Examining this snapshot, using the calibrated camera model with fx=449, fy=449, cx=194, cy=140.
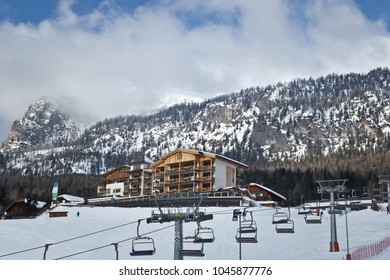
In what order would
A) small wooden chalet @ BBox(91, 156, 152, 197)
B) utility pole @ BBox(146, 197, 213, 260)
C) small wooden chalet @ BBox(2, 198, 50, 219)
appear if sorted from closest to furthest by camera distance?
utility pole @ BBox(146, 197, 213, 260), small wooden chalet @ BBox(2, 198, 50, 219), small wooden chalet @ BBox(91, 156, 152, 197)

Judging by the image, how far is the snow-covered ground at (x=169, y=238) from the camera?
2395 cm

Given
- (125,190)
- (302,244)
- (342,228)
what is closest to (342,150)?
(125,190)

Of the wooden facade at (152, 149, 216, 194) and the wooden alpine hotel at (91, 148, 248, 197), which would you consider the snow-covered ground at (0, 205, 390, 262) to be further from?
the wooden facade at (152, 149, 216, 194)

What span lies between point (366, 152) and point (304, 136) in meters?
65.7

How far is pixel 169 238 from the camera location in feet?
103

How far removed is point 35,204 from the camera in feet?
220

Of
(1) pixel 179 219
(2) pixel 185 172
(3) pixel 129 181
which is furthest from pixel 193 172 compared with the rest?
(1) pixel 179 219

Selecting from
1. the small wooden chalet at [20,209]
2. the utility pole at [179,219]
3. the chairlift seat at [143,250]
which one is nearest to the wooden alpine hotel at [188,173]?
the small wooden chalet at [20,209]

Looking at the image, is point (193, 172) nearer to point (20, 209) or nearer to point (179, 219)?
point (20, 209)

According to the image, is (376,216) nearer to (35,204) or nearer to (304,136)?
(35,204)

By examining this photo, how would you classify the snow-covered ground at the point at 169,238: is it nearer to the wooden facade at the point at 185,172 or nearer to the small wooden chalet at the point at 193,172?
the small wooden chalet at the point at 193,172

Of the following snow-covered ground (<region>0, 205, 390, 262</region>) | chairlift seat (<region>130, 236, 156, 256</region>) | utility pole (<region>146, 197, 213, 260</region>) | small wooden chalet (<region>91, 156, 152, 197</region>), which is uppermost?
small wooden chalet (<region>91, 156, 152, 197</region>)

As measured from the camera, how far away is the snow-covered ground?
23953 mm

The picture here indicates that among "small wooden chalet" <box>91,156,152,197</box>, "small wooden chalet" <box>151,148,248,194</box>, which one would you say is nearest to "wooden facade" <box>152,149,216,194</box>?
"small wooden chalet" <box>151,148,248,194</box>
